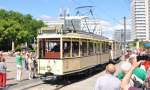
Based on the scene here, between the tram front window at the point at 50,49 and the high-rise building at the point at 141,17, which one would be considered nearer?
the tram front window at the point at 50,49

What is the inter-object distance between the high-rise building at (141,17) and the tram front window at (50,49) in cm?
12831

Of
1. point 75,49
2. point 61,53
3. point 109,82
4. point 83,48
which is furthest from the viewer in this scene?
point 83,48

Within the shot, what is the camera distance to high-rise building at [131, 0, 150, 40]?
153m

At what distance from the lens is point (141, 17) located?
15562cm

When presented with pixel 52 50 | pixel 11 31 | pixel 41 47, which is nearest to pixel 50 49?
pixel 52 50

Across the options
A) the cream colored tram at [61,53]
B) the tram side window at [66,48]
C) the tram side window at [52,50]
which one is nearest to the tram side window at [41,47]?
the cream colored tram at [61,53]

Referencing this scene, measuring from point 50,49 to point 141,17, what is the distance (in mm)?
133632

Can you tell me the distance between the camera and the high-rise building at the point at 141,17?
501 ft

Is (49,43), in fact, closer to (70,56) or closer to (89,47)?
(70,56)

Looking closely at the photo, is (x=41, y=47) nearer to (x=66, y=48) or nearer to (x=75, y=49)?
(x=66, y=48)

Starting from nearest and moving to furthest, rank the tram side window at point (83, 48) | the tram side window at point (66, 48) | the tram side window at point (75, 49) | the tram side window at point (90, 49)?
1. the tram side window at point (66, 48)
2. the tram side window at point (75, 49)
3. the tram side window at point (83, 48)
4. the tram side window at point (90, 49)

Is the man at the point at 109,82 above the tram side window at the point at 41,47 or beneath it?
beneath

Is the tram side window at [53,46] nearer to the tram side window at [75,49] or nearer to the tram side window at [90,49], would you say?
the tram side window at [75,49]

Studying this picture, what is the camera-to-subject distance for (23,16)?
406 ft
